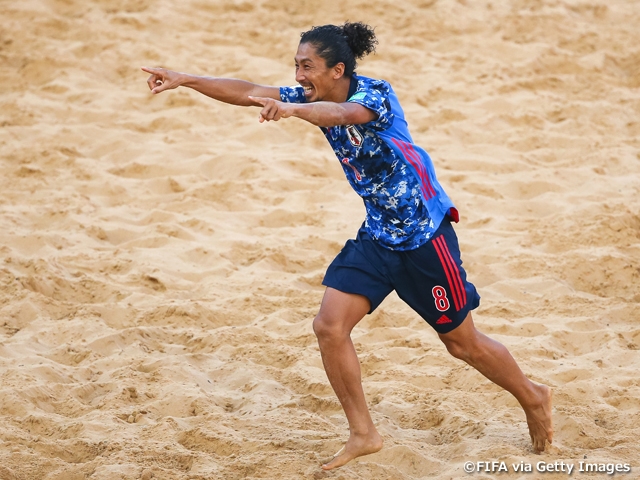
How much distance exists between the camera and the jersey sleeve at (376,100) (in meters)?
3.47

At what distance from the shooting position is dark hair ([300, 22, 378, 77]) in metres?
3.67

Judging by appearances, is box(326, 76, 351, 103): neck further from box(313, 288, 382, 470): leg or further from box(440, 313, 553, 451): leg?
box(440, 313, 553, 451): leg

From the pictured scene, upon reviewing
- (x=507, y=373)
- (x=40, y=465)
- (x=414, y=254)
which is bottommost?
(x=40, y=465)

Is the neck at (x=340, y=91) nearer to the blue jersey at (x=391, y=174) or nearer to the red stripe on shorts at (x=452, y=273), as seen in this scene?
the blue jersey at (x=391, y=174)

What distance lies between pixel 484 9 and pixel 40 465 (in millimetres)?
7213

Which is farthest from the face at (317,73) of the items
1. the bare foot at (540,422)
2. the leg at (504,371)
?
the bare foot at (540,422)

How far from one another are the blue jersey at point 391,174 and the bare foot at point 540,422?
860 mm

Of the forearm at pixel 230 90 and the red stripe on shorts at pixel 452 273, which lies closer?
the red stripe on shorts at pixel 452 273

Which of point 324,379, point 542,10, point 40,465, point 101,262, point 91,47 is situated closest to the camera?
point 40,465

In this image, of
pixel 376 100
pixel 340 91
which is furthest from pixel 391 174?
pixel 340 91

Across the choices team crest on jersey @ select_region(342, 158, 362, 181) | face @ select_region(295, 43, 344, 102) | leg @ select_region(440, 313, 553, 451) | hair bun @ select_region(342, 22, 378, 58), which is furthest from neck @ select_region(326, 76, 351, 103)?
leg @ select_region(440, 313, 553, 451)

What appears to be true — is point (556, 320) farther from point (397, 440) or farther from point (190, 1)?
point (190, 1)

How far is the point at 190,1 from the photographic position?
30.6 ft

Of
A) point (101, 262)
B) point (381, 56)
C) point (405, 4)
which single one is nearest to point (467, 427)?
point (101, 262)
